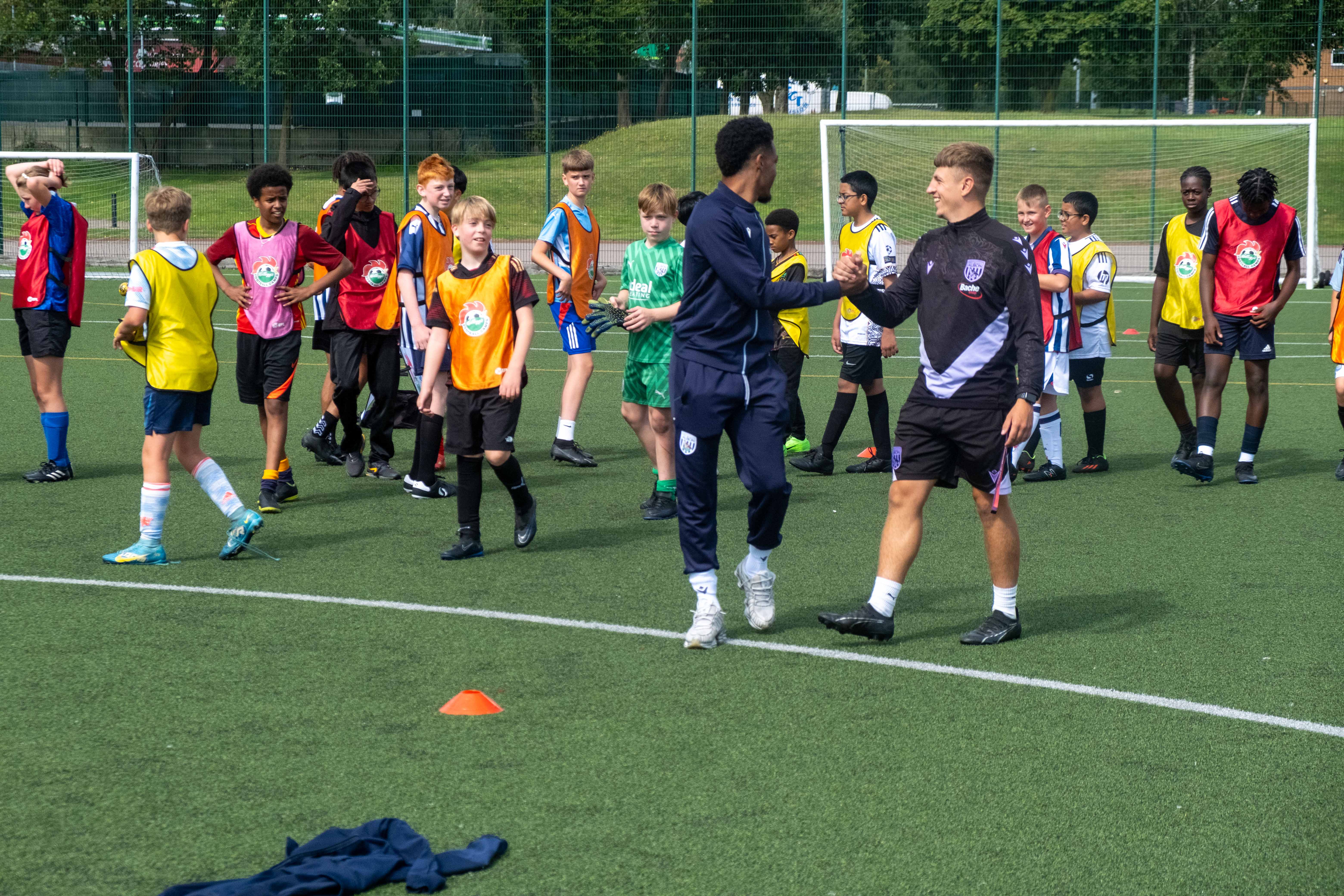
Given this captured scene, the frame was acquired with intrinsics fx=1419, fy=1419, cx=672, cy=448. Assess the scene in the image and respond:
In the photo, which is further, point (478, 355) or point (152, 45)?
point (152, 45)

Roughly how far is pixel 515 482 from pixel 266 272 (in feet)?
6.73

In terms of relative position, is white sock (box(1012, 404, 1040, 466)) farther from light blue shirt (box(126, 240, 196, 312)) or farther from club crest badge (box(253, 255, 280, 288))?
club crest badge (box(253, 255, 280, 288))

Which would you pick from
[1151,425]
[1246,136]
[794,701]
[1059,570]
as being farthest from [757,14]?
[794,701]

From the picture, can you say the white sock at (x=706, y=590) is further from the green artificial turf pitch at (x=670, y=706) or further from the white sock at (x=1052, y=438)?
the white sock at (x=1052, y=438)

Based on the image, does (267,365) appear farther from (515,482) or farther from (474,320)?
(515,482)

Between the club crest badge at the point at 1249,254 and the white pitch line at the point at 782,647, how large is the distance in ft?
16.2

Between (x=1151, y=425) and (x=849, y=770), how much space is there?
7845mm

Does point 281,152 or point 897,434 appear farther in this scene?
point 281,152

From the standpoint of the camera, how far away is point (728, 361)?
5.44 meters

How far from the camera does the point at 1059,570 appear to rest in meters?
6.86

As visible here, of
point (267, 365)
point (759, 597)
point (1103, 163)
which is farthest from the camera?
point (1103, 163)

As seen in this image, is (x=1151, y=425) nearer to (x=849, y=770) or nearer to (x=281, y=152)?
(x=849, y=770)

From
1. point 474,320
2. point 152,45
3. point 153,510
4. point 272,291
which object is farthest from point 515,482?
point 152,45

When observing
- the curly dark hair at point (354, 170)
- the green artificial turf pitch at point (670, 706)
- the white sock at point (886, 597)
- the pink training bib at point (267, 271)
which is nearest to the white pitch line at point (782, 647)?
the green artificial turf pitch at point (670, 706)
